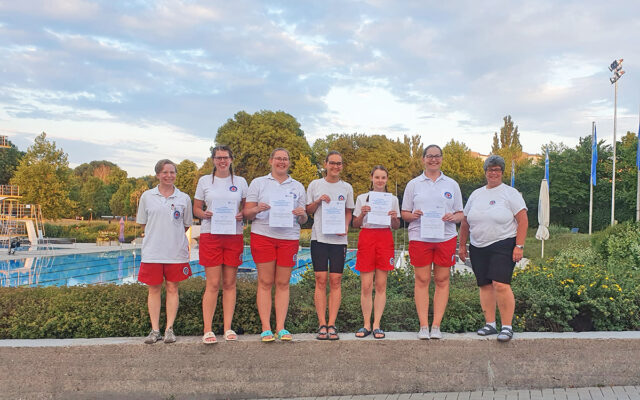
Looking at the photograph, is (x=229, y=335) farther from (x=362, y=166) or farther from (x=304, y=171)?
(x=362, y=166)

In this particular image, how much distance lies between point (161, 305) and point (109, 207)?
76102 mm

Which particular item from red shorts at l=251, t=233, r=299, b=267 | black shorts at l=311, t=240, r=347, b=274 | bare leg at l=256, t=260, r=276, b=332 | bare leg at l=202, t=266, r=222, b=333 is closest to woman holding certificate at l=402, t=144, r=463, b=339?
black shorts at l=311, t=240, r=347, b=274

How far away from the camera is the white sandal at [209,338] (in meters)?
4.93

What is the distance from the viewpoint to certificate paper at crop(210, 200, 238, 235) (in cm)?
498

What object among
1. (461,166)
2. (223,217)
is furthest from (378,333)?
(461,166)

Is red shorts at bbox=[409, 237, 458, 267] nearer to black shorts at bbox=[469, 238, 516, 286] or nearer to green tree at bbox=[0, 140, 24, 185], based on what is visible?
black shorts at bbox=[469, 238, 516, 286]

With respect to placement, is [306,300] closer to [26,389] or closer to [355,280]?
[355,280]

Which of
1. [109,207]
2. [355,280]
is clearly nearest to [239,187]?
[355,280]

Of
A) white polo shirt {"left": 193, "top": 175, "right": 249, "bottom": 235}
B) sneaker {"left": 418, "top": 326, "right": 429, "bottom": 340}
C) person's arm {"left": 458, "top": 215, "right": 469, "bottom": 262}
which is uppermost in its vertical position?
white polo shirt {"left": 193, "top": 175, "right": 249, "bottom": 235}

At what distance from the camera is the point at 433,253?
5246 millimetres

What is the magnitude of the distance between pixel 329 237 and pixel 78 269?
1929 centimetres

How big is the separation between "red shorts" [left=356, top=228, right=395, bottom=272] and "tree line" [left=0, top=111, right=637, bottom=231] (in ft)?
81.9

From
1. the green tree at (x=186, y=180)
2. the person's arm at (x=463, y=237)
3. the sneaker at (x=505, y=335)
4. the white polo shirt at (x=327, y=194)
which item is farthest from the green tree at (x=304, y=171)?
the sneaker at (x=505, y=335)

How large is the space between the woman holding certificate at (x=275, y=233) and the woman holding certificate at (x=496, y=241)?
5.77 feet
